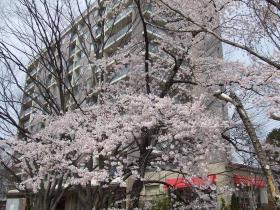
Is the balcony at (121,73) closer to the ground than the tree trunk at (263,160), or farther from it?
farther from it

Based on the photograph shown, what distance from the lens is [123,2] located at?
38.4 ft

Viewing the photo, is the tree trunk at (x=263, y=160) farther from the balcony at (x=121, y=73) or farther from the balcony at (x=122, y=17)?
the balcony at (x=122, y=17)

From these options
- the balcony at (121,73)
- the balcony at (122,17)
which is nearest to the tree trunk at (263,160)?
the balcony at (121,73)

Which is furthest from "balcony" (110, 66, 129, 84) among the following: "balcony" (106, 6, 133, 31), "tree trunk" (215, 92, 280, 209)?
"tree trunk" (215, 92, 280, 209)

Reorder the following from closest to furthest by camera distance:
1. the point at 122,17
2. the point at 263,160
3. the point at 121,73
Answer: the point at 263,160 → the point at 121,73 → the point at 122,17

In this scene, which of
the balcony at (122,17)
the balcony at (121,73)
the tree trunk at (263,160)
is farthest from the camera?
the balcony at (122,17)

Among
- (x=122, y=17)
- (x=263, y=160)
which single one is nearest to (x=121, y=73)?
(x=122, y=17)

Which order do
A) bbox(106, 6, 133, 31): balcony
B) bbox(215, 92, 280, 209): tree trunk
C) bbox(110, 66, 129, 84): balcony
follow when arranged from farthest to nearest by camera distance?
bbox(106, 6, 133, 31): balcony
bbox(110, 66, 129, 84): balcony
bbox(215, 92, 280, 209): tree trunk

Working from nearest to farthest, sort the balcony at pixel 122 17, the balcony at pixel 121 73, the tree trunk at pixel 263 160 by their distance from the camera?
the tree trunk at pixel 263 160 → the balcony at pixel 121 73 → the balcony at pixel 122 17

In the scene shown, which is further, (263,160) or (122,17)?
(122,17)

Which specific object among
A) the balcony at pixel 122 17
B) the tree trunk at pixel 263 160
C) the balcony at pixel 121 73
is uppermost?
the balcony at pixel 122 17

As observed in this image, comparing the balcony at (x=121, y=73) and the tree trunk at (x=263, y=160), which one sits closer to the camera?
the tree trunk at (x=263, y=160)

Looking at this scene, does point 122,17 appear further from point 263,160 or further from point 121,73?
point 263,160

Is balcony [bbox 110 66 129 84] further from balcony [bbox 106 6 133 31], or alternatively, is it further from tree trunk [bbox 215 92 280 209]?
tree trunk [bbox 215 92 280 209]
